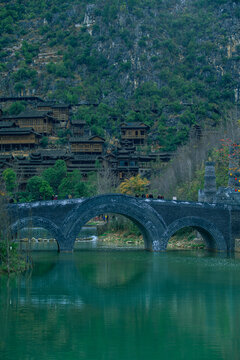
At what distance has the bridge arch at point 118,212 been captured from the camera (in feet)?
111

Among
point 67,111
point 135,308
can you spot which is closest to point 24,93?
point 67,111

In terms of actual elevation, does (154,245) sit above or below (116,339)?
above

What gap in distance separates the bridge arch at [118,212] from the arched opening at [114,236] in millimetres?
4556

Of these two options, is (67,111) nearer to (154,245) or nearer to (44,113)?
(44,113)

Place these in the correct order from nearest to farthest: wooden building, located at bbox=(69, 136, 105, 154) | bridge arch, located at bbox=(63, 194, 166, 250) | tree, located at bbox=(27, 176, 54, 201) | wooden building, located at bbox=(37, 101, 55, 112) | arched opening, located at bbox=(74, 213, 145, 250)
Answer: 1. bridge arch, located at bbox=(63, 194, 166, 250)
2. arched opening, located at bbox=(74, 213, 145, 250)
3. tree, located at bbox=(27, 176, 54, 201)
4. wooden building, located at bbox=(69, 136, 105, 154)
5. wooden building, located at bbox=(37, 101, 55, 112)

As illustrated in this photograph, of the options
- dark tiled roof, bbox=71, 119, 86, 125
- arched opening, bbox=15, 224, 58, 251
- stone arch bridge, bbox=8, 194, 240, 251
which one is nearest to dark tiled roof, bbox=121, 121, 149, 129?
dark tiled roof, bbox=71, 119, 86, 125

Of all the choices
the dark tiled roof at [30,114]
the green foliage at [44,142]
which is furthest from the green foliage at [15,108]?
the green foliage at [44,142]

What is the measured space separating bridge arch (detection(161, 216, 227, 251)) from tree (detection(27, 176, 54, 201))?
85.0 ft

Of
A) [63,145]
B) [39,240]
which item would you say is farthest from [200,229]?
[63,145]

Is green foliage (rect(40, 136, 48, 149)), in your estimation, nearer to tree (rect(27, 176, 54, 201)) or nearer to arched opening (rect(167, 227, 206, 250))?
tree (rect(27, 176, 54, 201))

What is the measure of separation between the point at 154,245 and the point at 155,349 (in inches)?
824

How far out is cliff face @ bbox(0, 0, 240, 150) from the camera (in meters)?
92.4

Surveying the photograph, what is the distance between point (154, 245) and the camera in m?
35.1

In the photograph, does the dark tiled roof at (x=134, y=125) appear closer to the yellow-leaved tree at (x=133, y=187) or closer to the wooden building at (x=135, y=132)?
the wooden building at (x=135, y=132)
